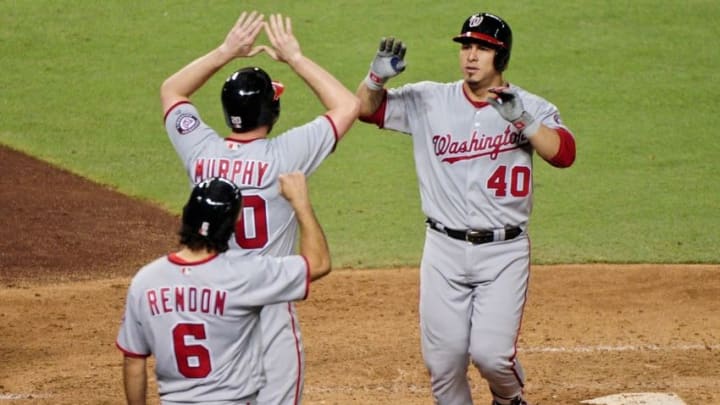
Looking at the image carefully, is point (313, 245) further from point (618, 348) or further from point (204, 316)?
point (618, 348)

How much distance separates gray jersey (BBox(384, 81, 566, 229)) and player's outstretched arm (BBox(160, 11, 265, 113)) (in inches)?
47.0

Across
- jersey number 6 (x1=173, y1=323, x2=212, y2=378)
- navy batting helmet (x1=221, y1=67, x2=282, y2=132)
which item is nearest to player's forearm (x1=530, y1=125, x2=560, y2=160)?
navy batting helmet (x1=221, y1=67, x2=282, y2=132)

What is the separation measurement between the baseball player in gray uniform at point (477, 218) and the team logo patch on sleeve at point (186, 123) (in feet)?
3.62

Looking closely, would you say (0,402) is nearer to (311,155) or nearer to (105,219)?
(311,155)

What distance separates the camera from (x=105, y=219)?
450 inches

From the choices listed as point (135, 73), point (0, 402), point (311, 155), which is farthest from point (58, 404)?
point (135, 73)

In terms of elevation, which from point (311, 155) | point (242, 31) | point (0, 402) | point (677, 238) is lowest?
point (0, 402)

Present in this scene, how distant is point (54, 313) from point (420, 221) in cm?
344

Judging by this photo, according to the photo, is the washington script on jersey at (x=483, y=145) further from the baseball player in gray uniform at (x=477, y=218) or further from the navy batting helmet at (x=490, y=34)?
the navy batting helmet at (x=490, y=34)

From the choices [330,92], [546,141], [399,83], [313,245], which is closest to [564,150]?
[546,141]

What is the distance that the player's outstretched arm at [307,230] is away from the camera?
504 centimetres

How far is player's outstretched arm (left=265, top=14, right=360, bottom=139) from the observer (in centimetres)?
566

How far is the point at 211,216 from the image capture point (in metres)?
4.81

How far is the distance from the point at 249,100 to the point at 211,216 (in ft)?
2.68
